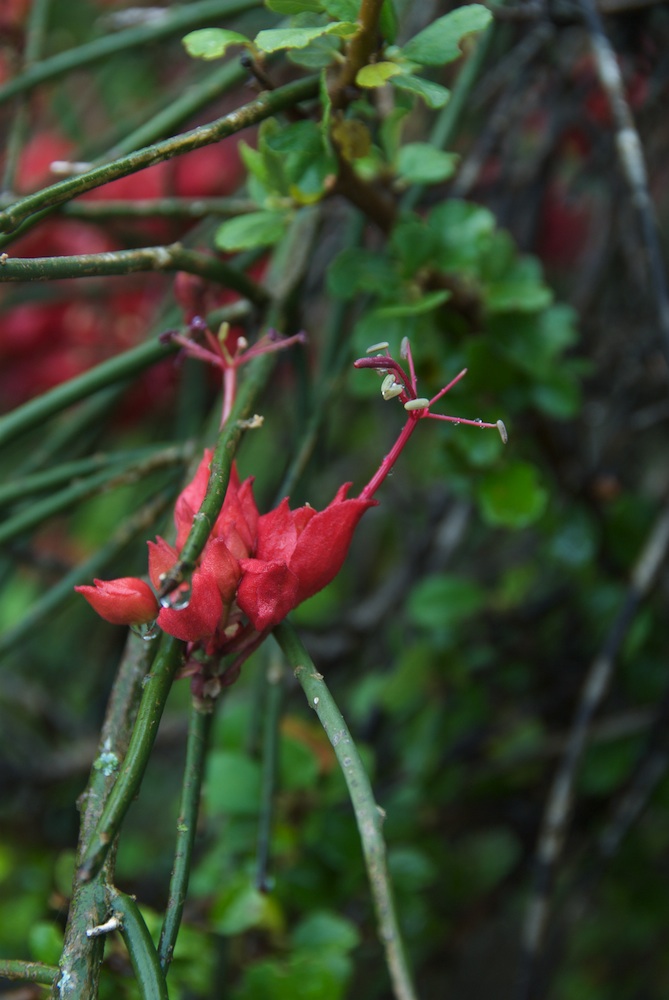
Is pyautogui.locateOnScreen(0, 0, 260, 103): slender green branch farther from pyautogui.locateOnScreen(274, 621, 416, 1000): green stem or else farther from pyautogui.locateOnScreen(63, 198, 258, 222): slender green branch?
pyautogui.locateOnScreen(274, 621, 416, 1000): green stem

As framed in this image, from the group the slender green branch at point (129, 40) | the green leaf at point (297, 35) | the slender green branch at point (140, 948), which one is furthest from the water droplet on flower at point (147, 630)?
the slender green branch at point (129, 40)

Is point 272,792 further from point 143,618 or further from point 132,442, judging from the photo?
point 132,442

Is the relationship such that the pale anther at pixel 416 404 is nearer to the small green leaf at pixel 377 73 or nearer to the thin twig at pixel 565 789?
the small green leaf at pixel 377 73

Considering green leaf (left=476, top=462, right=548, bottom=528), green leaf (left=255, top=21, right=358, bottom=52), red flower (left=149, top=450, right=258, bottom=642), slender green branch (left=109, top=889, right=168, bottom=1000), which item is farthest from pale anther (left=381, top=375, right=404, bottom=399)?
green leaf (left=476, top=462, right=548, bottom=528)

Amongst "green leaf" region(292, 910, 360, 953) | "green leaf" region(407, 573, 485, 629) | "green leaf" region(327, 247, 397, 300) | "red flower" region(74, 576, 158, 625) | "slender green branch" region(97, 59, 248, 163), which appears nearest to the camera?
"red flower" region(74, 576, 158, 625)

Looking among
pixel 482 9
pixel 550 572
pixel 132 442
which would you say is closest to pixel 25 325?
pixel 132 442

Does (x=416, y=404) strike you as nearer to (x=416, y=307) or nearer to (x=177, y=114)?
(x=416, y=307)
